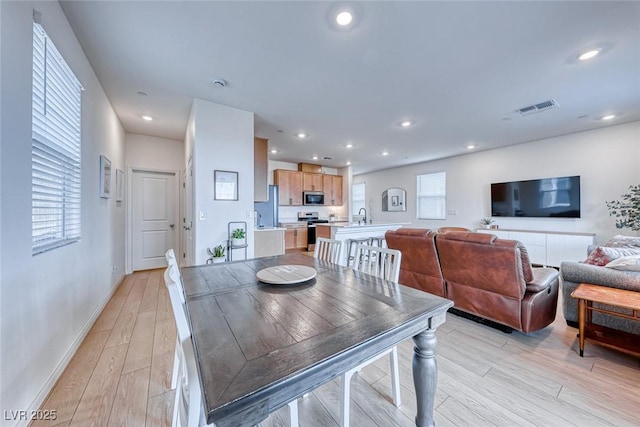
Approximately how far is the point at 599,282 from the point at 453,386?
5.41 feet

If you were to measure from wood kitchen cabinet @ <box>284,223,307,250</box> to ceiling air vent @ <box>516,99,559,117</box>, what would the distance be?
5.08 meters

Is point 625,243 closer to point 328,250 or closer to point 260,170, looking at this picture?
point 328,250

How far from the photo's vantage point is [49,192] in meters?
1.68

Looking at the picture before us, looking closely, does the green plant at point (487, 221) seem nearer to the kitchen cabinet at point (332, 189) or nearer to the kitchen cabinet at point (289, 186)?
the kitchen cabinet at point (332, 189)

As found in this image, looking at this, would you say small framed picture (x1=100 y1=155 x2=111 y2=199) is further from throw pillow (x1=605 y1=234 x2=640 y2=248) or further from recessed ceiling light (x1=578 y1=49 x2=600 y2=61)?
throw pillow (x1=605 y1=234 x2=640 y2=248)

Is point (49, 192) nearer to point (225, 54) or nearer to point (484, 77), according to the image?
point (225, 54)

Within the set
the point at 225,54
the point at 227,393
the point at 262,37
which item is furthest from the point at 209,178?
the point at 227,393

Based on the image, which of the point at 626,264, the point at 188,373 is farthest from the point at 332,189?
the point at 188,373

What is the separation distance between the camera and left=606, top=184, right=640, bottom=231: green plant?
377 cm

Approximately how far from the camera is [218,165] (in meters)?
3.25

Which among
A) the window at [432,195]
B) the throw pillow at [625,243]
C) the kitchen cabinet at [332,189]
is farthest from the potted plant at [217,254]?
the window at [432,195]

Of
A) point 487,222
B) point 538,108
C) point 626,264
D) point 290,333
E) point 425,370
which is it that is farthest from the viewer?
point 487,222

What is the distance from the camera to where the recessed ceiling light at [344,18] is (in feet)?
5.78

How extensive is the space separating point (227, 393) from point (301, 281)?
2.78ft
